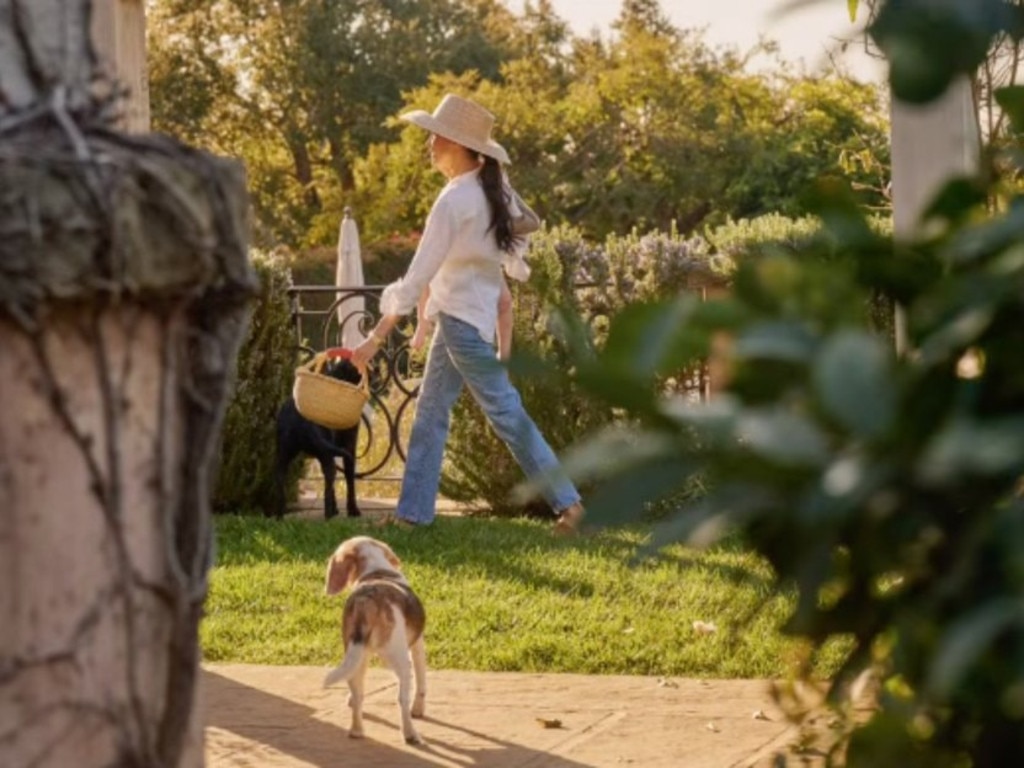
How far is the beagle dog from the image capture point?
5.25 m

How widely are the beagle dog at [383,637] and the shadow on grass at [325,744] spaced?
0.24ft

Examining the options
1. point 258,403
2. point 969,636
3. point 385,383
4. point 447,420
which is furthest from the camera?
point 385,383

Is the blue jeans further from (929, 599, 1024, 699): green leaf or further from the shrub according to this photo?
(929, 599, 1024, 699): green leaf

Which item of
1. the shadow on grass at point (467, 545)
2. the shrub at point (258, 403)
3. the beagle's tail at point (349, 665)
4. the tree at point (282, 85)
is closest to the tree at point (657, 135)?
the tree at point (282, 85)

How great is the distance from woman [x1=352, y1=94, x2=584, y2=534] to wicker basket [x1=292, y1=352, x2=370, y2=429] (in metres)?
0.28

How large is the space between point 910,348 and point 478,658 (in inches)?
190

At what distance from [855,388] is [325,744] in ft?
13.5

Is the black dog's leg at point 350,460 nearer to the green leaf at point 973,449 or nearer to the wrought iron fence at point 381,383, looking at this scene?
the wrought iron fence at point 381,383

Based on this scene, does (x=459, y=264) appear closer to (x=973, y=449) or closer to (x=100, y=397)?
(x=100, y=397)

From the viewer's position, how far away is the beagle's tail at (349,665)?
5141 mm

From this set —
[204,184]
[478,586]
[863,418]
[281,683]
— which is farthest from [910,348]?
[478,586]

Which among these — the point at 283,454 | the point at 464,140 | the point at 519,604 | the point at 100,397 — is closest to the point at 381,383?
the point at 283,454

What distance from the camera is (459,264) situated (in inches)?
358

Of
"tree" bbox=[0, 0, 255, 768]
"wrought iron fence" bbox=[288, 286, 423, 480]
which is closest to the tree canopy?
"wrought iron fence" bbox=[288, 286, 423, 480]
